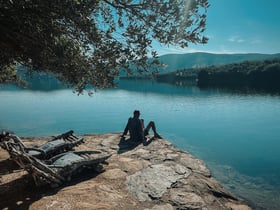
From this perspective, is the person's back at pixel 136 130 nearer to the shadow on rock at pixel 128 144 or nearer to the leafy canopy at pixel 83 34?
the shadow on rock at pixel 128 144

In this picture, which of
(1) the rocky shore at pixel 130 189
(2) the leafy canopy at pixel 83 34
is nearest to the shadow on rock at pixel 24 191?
(1) the rocky shore at pixel 130 189

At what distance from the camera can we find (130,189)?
A: 5.48 metres

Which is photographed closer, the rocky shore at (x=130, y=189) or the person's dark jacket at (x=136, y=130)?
the rocky shore at (x=130, y=189)

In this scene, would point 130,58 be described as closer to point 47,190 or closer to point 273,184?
point 47,190

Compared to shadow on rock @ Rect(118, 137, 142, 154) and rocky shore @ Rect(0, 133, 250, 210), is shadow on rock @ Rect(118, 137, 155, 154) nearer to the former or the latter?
shadow on rock @ Rect(118, 137, 142, 154)

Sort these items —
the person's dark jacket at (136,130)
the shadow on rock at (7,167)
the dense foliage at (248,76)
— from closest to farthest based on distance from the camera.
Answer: the shadow on rock at (7,167), the person's dark jacket at (136,130), the dense foliage at (248,76)

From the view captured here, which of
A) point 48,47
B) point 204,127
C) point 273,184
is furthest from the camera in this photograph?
point 204,127

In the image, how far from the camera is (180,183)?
19.5 ft

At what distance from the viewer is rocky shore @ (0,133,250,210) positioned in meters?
4.77

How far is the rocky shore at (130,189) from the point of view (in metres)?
4.77

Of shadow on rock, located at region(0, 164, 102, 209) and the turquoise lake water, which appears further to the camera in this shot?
the turquoise lake water

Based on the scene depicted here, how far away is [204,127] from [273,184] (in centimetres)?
1168

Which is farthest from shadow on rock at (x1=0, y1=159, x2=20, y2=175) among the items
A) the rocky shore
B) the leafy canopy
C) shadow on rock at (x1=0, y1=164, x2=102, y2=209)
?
the leafy canopy

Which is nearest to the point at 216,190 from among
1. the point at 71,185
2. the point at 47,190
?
the point at 71,185
